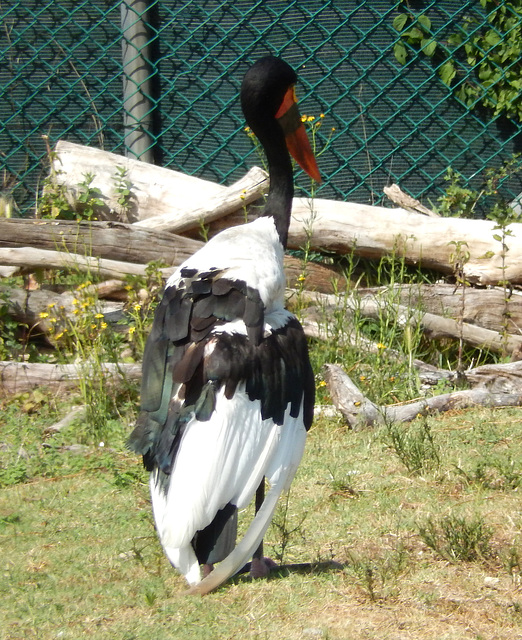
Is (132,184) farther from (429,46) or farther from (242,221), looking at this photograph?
(429,46)

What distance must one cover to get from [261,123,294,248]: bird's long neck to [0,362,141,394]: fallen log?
1.64 metres

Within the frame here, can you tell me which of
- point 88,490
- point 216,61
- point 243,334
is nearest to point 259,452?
point 243,334

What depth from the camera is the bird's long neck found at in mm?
3941

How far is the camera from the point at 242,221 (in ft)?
20.3

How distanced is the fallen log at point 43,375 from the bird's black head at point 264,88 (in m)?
1.74

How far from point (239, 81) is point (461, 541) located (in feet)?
13.9

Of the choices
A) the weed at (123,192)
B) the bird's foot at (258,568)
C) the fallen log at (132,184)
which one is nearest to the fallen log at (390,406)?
the bird's foot at (258,568)

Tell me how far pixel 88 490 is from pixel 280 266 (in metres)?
1.45

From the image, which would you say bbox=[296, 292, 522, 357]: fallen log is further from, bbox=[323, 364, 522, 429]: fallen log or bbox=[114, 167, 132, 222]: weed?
bbox=[114, 167, 132, 222]: weed

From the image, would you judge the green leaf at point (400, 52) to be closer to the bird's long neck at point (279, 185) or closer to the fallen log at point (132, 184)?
the fallen log at point (132, 184)

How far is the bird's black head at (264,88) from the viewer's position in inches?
156

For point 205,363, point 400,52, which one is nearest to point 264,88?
point 205,363

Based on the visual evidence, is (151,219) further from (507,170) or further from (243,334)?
(243,334)

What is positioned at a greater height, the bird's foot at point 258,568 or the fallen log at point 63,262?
the fallen log at point 63,262
